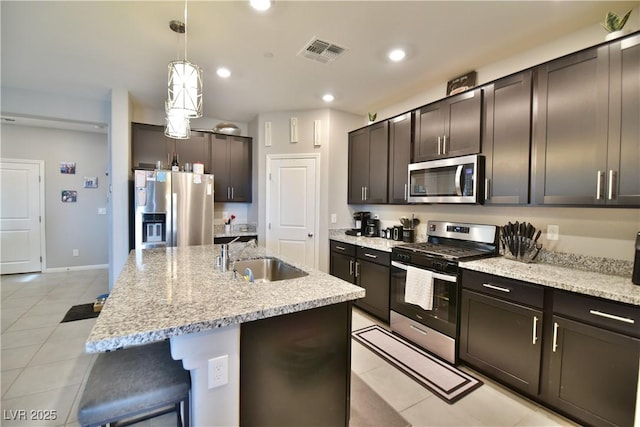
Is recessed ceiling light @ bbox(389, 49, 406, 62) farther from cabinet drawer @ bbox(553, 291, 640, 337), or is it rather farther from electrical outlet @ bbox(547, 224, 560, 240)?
cabinet drawer @ bbox(553, 291, 640, 337)

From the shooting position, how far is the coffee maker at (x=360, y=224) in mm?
4105

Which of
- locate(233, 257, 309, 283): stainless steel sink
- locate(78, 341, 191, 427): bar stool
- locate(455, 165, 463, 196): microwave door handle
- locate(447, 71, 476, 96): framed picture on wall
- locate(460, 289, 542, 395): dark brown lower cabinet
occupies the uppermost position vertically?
locate(447, 71, 476, 96): framed picture on wall

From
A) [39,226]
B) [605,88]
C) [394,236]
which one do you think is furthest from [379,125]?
[39,226]

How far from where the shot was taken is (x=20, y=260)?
509cm

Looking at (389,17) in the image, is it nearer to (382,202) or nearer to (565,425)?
(382,202)

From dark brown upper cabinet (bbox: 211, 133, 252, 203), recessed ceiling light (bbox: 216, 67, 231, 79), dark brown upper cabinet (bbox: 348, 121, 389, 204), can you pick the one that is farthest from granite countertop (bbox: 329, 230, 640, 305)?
dark brown upper cabinet (bbox: 211, 133, 252, 203)

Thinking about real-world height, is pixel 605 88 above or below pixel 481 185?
above

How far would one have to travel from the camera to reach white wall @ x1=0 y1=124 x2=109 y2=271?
5031mm

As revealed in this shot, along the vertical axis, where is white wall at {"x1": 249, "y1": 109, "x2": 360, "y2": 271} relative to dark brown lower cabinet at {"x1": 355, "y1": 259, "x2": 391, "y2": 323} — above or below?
above

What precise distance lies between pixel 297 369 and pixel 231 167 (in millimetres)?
3722

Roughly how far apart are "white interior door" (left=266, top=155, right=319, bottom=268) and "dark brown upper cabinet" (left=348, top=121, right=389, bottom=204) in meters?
0.56

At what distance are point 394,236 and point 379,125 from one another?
1.48m

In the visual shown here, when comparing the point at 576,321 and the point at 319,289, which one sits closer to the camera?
the point at 319,289

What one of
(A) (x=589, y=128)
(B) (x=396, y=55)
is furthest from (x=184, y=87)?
(A) (x=589, y=128)
